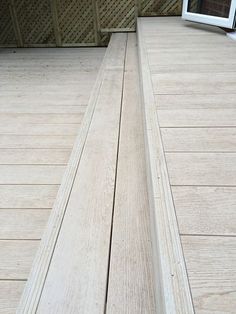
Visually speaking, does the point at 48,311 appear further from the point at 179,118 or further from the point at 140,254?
the point at 179,118

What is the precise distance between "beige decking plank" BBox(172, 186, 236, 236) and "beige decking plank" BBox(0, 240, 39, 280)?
577 millimetres

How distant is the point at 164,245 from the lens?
0.59 meters

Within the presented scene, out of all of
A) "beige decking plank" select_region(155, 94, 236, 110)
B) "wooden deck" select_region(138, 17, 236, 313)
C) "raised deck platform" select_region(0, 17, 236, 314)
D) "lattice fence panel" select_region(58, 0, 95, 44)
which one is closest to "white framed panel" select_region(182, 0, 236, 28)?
"raised deck platform" select_region(0, 17, 236, 314)

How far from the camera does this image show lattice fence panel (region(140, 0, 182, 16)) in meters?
3.63

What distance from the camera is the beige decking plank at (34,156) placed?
152cm

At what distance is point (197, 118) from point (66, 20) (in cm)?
375

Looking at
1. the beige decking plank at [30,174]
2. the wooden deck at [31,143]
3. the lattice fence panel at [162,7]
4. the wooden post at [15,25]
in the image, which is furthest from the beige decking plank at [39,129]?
the wooden post at [15,25]

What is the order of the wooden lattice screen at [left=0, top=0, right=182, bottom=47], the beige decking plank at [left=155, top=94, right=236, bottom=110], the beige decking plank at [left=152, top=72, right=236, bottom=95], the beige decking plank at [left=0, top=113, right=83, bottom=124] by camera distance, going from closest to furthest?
1. the beige decking plank at [left=155, top=94, right=236, bottom=110]
2. the beige decking plank at [left=152, top=72, right=236, bottom=95]
3. the beige decking plank at [left=0, top=113, right=83, bottom=124]
4. the wooden lattice screen at [left=0, top=0, right=182, bottom=47]

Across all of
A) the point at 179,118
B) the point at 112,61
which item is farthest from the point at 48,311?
the point at 112,61

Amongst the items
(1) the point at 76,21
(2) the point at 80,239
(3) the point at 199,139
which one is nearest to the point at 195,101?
(3) the point at 199,139

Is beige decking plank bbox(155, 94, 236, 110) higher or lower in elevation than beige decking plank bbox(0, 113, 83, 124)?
higher

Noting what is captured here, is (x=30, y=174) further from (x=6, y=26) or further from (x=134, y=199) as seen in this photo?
(x=6, y=26)

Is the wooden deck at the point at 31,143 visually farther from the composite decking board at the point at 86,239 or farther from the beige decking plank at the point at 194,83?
the beige decking plank at the point at 194,83

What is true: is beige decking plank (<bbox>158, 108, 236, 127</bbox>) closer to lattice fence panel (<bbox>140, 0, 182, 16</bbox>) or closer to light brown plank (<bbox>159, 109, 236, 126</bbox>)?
light brown plank (<bbox>159, 109, 236, 126</bbox>)
